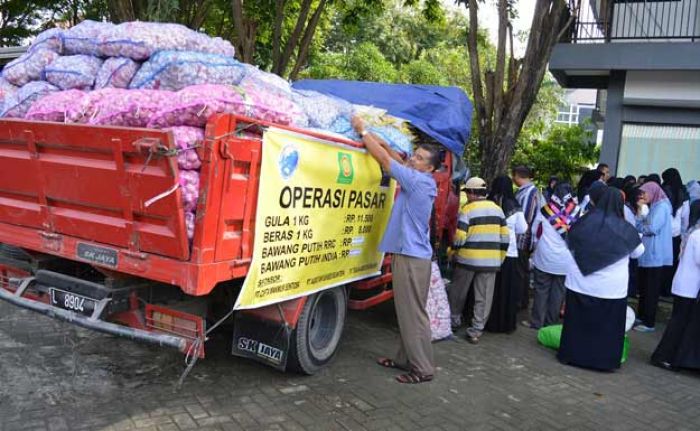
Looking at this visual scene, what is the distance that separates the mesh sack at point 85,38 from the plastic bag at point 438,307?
330 centimetres

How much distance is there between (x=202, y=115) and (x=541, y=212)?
4322mm

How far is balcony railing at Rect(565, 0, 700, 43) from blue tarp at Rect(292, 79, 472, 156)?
223 inches

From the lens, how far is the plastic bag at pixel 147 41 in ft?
12.6

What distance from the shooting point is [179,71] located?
3.67 m

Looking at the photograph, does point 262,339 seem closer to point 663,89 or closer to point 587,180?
point 587,180

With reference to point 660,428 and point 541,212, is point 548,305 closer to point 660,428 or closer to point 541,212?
point 541,212

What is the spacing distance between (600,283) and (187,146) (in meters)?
3.75

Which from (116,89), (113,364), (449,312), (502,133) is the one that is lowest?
(113,364)

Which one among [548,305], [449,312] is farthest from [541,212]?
[449,312]

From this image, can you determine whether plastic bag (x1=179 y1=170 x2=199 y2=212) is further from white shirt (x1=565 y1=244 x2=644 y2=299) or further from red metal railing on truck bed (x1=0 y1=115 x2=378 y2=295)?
white shirt (x1=565 y1=244 x2=644 y2=299)

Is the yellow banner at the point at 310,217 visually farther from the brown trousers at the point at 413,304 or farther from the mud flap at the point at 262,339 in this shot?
the brown trousers at the point at 413,304

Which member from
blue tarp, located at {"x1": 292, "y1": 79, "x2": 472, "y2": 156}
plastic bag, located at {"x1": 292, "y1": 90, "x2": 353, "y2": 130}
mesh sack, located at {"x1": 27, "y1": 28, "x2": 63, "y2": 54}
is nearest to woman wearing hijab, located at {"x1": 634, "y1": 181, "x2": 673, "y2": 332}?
blue tarp, located at {"x1": 292, "y1": 79, "x2": 472, "y2": 156}

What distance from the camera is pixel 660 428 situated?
4312mm

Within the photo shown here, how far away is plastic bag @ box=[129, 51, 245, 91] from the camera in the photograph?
12.1ft
